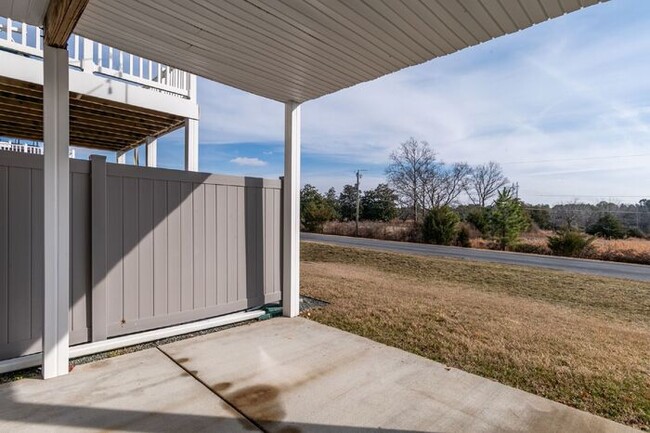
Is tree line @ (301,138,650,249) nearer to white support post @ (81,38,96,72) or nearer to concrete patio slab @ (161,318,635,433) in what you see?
concrete patio slab @ (161,318,635,433)

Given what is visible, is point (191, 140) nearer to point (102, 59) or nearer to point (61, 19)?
point (102, 59)

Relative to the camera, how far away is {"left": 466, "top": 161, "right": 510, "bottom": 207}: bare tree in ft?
96.4

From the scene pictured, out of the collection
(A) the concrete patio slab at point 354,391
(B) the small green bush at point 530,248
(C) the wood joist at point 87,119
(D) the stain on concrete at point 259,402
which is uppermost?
(C) the wood joist at point 87,119

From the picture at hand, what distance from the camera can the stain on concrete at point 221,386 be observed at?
2.39 meters

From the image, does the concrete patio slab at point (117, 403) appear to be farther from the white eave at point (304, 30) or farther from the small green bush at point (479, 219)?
the small green bush at point (479, 219)

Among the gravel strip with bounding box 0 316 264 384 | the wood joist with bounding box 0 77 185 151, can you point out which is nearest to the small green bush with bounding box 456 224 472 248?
the wood joist with bounding box 0 77 185 151

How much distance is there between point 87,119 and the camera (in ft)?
17.2

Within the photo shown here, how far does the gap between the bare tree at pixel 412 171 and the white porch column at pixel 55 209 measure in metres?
28.6

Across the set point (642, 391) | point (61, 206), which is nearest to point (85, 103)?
point (61, 206)

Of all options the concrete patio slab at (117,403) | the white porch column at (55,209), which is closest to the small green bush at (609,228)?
the concrete patio slab at (117,403)

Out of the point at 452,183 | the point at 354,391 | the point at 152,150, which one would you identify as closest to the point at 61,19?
the point at 354,391

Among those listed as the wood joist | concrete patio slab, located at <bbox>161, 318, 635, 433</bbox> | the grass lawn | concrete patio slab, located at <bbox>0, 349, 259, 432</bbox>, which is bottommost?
the grass lawn

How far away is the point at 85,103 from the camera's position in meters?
4.53

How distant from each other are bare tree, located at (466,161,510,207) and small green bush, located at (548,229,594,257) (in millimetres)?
15548
